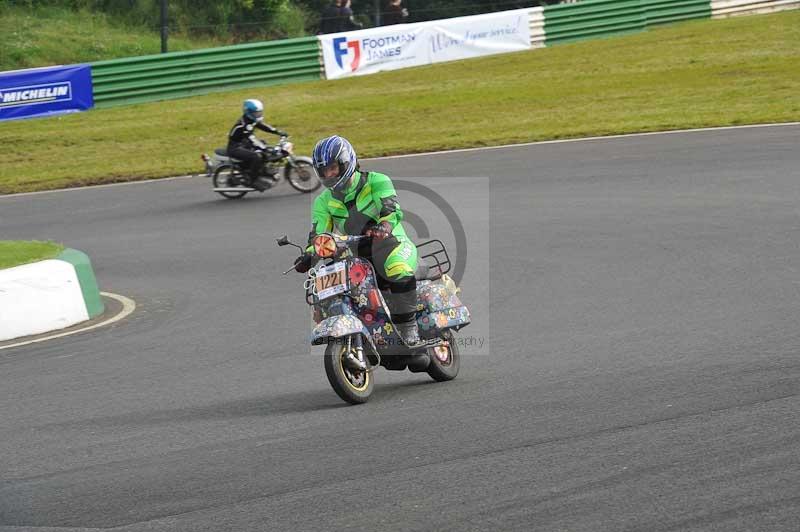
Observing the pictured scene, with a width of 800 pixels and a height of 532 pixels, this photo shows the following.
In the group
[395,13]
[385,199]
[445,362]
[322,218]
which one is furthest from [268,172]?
[395,13]

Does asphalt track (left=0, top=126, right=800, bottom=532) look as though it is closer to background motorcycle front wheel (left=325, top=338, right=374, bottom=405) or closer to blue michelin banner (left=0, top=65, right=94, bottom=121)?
background motorcycle front wheel (left=325, top=338, right=374, bottom=405)

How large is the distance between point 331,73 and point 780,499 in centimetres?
3007

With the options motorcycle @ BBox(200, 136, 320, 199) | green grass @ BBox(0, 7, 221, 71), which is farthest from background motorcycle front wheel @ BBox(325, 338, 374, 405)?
green grass @ BBox(0, 7, 221, 71)

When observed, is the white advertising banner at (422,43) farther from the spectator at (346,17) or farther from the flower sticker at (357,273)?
the flower sticker at (357,273)

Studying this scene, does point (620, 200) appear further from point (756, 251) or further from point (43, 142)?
point (43, 142)

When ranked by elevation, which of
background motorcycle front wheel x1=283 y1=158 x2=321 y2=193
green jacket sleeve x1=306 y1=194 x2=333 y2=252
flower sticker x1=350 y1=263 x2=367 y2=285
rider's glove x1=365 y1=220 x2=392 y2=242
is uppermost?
background motorcycle front wheel x1=283 y1=158 x2=321 y2=193

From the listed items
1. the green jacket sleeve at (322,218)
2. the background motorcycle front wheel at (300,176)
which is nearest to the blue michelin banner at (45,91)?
the background motorcycle front wheel at (300,176)

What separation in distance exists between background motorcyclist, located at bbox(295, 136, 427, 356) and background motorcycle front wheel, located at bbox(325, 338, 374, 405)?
0.46 m

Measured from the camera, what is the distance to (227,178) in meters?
20.9

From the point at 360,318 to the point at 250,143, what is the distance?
1332 cm

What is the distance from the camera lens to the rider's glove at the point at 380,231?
8.05 metres

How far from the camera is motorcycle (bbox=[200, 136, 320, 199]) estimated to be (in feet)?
68.3

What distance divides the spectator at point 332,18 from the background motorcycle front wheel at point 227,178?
13.9m

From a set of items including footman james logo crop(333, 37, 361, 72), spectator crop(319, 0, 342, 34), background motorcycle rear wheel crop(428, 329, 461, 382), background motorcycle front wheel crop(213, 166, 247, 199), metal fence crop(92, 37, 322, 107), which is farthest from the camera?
footman james logo crop(333, 37, 361, 72)
